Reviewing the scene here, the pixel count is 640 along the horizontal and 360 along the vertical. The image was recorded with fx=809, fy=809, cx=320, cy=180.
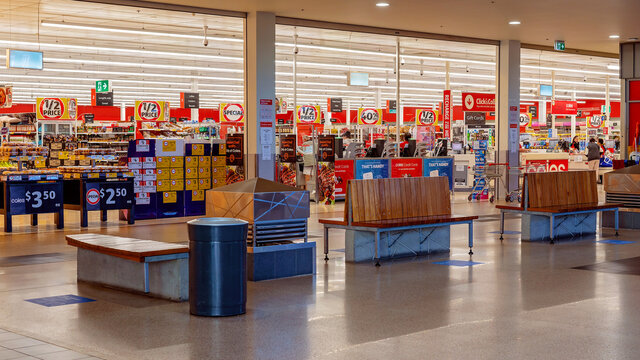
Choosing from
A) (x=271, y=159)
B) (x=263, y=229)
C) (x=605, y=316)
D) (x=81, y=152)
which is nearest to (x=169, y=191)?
(x=271, y=159)

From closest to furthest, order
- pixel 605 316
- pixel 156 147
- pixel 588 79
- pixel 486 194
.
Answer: pixel 605 316 → pixel 156 147 → pixel 486 194 → pixel 588 79

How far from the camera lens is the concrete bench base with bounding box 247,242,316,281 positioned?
24.8 ft

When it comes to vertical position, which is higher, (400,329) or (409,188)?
(409,188)

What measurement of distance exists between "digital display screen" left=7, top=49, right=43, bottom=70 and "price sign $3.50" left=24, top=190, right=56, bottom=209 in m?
3.11

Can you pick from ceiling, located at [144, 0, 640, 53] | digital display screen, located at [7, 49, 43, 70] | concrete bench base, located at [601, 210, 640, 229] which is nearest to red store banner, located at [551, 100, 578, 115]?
ceiling, located at [144, 0, 640, 53]

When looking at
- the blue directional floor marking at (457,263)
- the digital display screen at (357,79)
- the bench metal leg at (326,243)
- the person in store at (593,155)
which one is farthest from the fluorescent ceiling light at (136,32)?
the person in store at (593,155)

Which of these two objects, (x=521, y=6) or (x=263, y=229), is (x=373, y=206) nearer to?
(x=263, y=229)

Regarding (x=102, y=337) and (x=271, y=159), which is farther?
(x=271, y=159)

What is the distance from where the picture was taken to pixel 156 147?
13.8 metres

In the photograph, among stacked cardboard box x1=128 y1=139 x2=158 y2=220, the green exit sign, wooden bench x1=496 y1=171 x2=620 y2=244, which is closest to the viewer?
wooden bench x1=496 y1=171 x2=620 y2=244

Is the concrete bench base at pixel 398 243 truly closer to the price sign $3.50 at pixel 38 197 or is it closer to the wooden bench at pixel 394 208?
the wooden bench at pixel 394 208

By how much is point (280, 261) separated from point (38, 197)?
19.0 feet

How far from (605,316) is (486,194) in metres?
13.7

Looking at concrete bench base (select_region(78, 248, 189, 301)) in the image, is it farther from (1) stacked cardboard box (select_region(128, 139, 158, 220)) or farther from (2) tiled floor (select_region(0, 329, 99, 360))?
(1) stacked cardboard box (select_region(128, 139, 158, 220))
